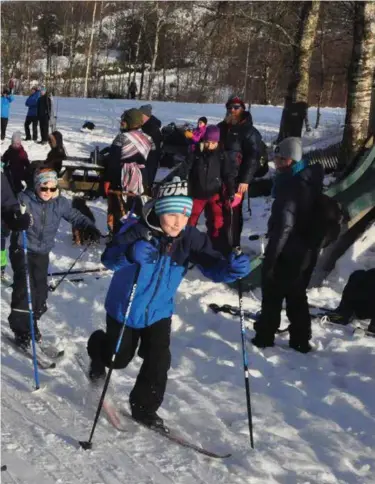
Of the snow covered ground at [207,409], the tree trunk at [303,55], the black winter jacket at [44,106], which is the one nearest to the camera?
the snow covered ground at [207,409]

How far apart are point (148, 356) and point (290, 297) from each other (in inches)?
72.4

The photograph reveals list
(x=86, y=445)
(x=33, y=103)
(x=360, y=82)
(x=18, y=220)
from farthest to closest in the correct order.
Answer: (x=33, y=103) → (x=360, y=82) → (x=18, y=220) → (x=86, y=445)

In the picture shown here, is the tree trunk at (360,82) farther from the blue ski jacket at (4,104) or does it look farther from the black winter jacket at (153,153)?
the blue ski jacket at (4,104)

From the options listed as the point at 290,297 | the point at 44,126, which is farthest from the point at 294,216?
the point at 44,126

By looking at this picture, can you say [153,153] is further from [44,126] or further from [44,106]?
[44,126]

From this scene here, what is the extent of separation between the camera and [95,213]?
35.4 feet

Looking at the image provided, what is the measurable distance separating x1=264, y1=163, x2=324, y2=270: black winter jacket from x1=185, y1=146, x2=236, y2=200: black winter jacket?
6.68ft

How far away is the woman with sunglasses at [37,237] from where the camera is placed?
5.08 m

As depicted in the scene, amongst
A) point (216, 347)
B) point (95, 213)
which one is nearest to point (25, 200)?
point (216, 347)

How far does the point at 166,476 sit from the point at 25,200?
8.78 ft

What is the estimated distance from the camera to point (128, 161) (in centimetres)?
778

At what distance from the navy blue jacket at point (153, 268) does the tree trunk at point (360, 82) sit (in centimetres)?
579

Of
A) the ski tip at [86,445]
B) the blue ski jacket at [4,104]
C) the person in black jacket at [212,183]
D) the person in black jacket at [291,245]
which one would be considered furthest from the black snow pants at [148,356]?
the blue ski jacket at [4,104]

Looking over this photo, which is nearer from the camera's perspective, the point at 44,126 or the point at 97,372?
the point at 97,372
